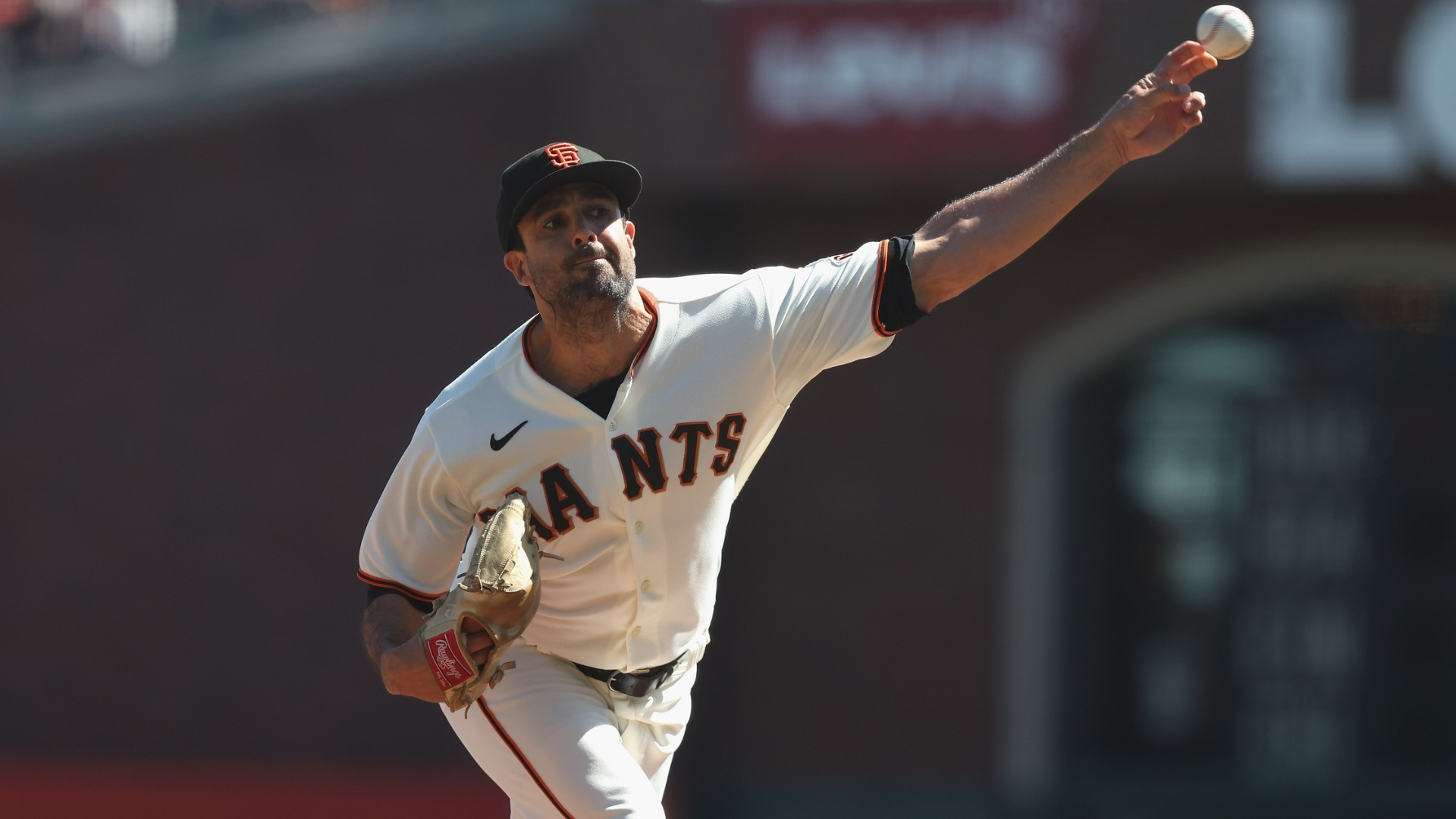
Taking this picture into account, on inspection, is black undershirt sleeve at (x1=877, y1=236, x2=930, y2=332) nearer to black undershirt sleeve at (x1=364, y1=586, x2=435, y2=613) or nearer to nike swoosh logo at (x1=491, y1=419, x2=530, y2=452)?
nike swoosh logo at (x1=491, y1=419, x2=530, y2=452)

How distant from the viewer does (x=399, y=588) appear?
146 inches

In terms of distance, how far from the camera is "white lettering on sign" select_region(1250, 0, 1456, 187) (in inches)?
317

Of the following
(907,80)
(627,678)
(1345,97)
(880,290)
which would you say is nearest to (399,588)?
(627,678)

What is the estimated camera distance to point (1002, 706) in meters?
9.15

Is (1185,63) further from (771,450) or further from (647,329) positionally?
(771,450)

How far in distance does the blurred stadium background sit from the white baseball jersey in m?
4.97

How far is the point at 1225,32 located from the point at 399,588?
2104 mm

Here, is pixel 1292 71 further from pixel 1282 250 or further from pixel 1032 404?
pixel 1032 404

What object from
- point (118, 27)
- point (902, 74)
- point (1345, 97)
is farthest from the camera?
point (118, 27)

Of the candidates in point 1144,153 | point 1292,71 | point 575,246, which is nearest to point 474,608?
point 575,246

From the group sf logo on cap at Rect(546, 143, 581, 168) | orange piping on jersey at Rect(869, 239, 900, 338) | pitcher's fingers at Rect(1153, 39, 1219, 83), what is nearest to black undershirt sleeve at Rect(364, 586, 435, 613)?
sf logo on cap at Rect(546, 143, 581, 168)

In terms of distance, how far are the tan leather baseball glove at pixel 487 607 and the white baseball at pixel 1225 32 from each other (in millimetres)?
1686

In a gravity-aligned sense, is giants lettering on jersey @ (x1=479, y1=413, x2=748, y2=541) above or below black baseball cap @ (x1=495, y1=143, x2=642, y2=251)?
below

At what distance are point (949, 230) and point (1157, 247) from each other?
228 inches
